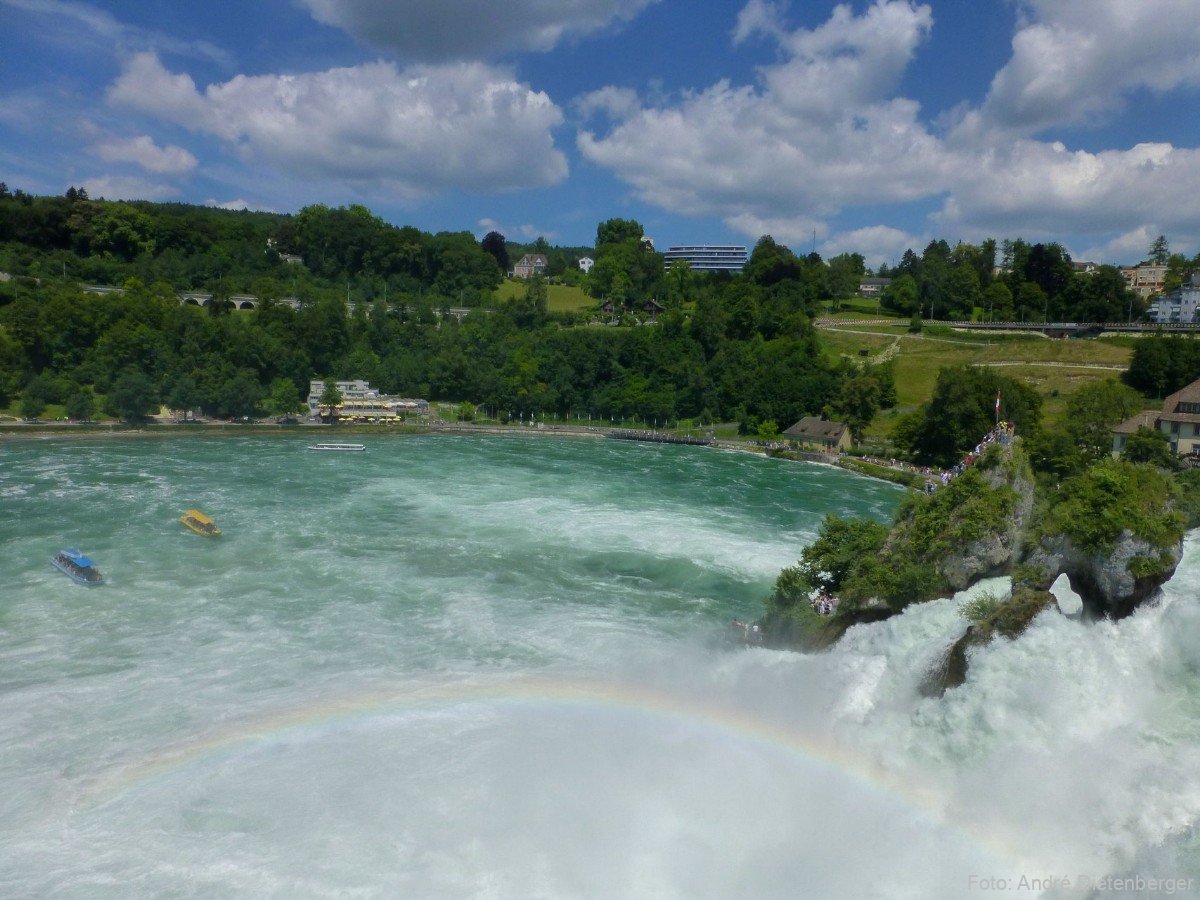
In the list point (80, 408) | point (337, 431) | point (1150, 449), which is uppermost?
point (1150, 449)

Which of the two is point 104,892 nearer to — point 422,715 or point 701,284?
point 422,715

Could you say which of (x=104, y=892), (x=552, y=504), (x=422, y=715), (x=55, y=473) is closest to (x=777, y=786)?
(x=422, y=715)

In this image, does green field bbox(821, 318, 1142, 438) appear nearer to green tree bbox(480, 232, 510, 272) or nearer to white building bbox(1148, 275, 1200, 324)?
white building bbox(1148, 275, 1200, 324)

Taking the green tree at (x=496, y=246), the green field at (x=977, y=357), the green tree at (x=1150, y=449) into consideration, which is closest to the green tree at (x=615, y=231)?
the green tree at (x=496, y=246)

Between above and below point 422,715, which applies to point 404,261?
above

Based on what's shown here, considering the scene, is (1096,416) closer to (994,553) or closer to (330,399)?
(994,553)

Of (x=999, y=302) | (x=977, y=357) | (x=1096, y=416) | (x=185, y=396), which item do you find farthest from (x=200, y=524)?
(x=999, y=302)
